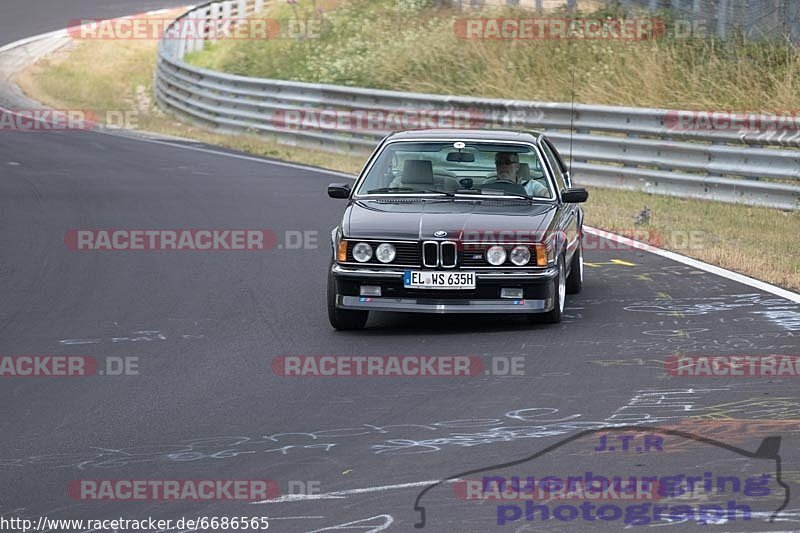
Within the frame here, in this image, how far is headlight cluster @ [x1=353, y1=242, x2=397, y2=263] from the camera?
1016cm

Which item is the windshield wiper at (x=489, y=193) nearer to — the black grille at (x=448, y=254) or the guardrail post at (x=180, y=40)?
the black grille at (x=448, y=254)

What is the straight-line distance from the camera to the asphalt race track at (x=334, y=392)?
6430 mm

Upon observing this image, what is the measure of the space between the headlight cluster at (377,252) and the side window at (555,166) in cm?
192

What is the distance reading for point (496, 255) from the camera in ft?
33.2

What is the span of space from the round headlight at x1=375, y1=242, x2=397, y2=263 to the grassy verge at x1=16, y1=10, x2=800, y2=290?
3850 mm

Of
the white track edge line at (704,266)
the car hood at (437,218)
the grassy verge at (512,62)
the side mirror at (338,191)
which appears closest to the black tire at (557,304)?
the car hood at (437,218)

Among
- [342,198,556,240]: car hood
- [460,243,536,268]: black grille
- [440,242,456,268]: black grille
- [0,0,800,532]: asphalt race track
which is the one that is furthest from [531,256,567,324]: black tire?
[440,242,456,268]: black grille

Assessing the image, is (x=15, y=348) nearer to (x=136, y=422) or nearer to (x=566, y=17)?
(x=136, y=422)

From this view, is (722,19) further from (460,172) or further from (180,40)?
(180,40)

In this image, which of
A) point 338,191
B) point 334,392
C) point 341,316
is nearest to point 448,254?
point 341,316

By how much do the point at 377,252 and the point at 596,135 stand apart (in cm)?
1162

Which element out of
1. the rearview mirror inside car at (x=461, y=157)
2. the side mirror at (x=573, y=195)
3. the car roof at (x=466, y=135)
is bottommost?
the side mirror at (x=573, y=195)

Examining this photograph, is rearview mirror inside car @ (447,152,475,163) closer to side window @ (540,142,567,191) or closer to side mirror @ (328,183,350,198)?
side window @ (540,142,567,191)

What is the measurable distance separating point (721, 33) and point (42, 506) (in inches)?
813
